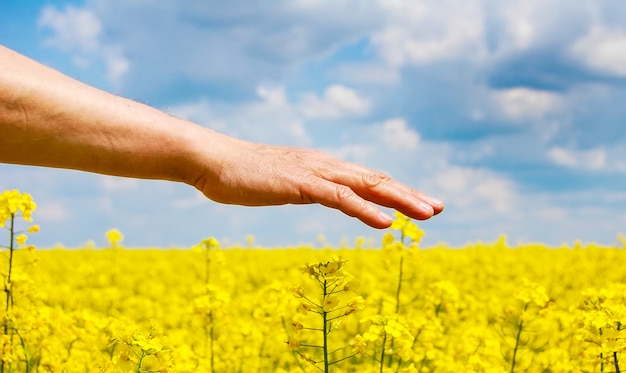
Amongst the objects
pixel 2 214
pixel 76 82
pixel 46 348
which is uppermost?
pixel 76 82

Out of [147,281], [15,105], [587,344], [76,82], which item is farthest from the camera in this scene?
[147,281]

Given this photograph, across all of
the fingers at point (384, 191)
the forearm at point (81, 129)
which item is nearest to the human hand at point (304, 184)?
the fingers at point (384, 191)

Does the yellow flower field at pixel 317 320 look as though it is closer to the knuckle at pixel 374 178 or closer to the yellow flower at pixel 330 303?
the yellow flower at pixel 330 303

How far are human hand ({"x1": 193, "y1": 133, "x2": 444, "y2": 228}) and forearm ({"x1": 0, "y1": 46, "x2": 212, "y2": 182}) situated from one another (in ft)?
0.41

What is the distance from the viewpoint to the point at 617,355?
3574 millimetres

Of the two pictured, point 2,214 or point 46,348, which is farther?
point 46,348

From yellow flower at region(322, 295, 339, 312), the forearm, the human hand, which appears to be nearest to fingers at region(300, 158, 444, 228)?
the human hand

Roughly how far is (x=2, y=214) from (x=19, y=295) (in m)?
0.56

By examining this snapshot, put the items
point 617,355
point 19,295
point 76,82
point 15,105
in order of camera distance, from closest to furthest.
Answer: point 15,105 → point 76,82 → point 617,355 → point 19,295

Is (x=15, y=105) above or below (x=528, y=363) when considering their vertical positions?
above

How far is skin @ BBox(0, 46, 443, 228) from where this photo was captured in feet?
8.52

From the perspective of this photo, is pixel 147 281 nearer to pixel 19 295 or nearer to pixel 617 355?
pixel 19 295

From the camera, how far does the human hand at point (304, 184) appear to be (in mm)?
2625

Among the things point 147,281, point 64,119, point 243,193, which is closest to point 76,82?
point 64,119
